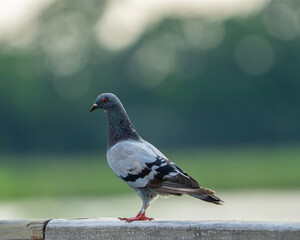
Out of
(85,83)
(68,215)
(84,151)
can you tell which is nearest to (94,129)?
(84,151)

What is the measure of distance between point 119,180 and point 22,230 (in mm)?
25207

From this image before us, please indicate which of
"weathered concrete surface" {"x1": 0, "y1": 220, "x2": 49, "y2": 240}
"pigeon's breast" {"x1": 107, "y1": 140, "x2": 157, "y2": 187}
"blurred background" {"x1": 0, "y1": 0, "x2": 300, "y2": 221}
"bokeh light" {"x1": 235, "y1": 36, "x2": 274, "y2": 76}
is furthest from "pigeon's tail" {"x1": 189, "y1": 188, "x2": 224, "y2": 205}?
"bokeh light" {"x1": 235, "y1": 36, "x2": 274, "y2": 76}

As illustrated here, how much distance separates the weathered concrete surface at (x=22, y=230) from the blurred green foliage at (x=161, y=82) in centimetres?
4193

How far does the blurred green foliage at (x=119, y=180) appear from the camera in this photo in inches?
1008

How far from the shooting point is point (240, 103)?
52500 mm

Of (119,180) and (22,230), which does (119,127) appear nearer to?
(22,230)

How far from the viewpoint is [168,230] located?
4.50m

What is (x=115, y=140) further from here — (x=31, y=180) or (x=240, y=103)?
(x=240, y=103)

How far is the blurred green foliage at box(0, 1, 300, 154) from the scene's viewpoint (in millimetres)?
48750

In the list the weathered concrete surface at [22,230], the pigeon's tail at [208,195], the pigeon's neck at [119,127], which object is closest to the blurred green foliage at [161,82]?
the pigeon's neck at [119,127]

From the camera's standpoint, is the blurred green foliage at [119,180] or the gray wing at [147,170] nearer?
the gray wing at [147,170]

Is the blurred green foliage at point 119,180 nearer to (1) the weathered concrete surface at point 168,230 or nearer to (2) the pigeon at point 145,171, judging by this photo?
(2) the pigeon at point 145,171

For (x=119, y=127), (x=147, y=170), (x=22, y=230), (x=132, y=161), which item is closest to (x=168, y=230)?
(x=147, y=170)

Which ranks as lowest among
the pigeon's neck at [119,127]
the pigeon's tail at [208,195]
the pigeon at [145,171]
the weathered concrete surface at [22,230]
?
the weathered concrete surface at [22,230]
